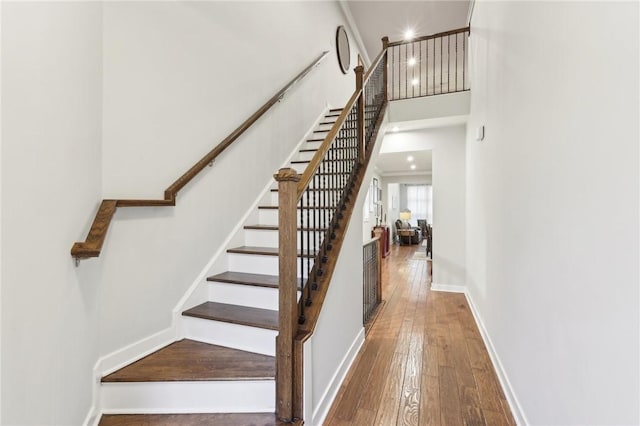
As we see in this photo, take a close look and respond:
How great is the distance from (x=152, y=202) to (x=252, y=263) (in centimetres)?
90

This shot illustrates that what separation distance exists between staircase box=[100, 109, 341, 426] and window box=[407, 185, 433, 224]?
39.7 feet

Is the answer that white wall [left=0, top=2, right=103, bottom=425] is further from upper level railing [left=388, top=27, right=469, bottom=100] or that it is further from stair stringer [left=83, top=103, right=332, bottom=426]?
upper level railing [left=388, top=27, right=469, bottom=100]

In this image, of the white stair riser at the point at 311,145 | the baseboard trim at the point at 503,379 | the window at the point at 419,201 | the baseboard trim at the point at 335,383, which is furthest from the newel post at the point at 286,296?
the window at the point at 419,201

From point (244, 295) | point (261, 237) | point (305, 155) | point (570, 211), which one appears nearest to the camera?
point (570, 211)

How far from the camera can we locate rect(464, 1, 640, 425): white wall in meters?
0.80

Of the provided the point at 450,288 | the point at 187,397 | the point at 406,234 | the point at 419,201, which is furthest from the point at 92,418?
the point at 419,201

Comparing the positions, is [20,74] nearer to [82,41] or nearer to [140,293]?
[82,41]

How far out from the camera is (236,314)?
1.95 meters

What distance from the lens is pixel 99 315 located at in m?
1.54

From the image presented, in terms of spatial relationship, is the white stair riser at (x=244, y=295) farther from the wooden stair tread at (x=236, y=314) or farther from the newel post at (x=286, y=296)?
the newel post at (x=286, y=296)

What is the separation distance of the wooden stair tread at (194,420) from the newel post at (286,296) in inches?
3.3

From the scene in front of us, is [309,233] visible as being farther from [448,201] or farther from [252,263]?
[448,201]

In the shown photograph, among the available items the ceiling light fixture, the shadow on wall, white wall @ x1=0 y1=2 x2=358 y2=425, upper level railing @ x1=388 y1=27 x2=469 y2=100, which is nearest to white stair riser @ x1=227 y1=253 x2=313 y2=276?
white wall @ x1=0 y1=2 x2=358 y2=425

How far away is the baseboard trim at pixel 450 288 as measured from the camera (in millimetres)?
4353
